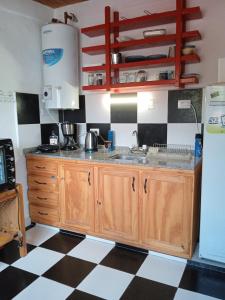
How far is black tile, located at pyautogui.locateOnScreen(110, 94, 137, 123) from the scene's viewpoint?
2678mm

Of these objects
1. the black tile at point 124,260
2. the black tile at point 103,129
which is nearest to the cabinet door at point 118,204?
the black tile at point 124,260

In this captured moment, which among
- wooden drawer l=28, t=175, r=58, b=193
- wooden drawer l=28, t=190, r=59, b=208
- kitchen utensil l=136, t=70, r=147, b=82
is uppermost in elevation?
kitchen utensil l=136, t=70, r=147, b=82

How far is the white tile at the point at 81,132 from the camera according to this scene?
2994 millimetres

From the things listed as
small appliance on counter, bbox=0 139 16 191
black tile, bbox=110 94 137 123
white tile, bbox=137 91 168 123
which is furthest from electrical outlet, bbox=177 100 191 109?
small appliance on counter, bbox=0 139 16 191

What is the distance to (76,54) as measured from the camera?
9.11 feet

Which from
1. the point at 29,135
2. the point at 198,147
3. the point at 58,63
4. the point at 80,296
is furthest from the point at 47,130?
the point at 80,296

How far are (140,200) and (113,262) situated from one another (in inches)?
21.8

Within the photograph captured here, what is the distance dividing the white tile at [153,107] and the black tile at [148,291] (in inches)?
58.1

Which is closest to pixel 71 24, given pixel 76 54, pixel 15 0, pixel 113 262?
pixel 76 54

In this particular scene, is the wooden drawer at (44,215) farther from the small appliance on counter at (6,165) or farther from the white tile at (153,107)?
the white tile at (153,107)

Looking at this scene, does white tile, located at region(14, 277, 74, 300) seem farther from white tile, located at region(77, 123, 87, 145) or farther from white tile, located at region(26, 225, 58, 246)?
white tile, located at region(77, 123, 87, 145)

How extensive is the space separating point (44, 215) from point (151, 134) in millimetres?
1412

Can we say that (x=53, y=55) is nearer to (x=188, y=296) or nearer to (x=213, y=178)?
(x=213, y=178)

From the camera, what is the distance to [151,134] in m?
2.62
